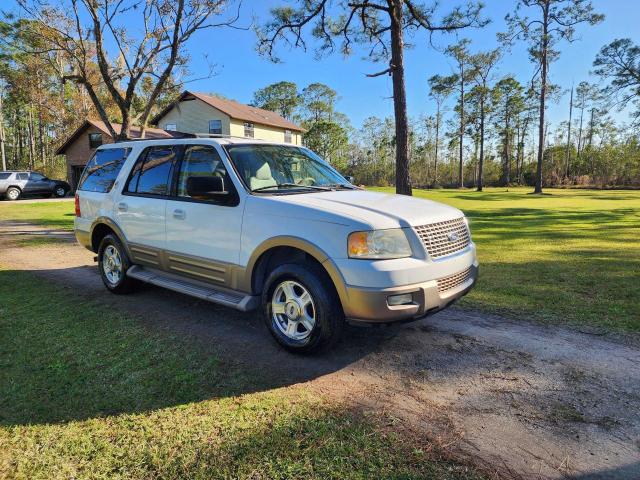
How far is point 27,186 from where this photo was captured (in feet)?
90.0

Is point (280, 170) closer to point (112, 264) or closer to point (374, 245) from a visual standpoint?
point (374, 245)

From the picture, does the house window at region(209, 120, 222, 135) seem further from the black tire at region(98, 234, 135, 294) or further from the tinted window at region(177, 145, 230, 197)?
the tinted window at region(177, 145, 230, 197)

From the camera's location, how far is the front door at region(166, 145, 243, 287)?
409cm

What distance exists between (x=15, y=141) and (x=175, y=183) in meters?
67.9

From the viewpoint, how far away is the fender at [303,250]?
3.35m

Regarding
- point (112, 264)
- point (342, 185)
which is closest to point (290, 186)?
point (342, 185)

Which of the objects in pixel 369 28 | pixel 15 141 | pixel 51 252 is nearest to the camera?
pixel 51 252

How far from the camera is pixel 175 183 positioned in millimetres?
4746

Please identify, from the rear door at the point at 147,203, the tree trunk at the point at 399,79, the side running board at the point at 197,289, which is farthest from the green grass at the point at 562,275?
the rear door at the point at 147,203

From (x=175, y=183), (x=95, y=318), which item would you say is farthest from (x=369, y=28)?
(x=95, y=318)

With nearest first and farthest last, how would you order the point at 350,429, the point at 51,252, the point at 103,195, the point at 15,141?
the point at 350,429
the point at 103,195
the point at 51,252
the point at 15,141

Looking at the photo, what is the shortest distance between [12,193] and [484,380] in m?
31.7

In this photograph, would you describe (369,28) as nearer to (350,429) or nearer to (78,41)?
(78,41)

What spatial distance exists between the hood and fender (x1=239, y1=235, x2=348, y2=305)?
0.78 ft
